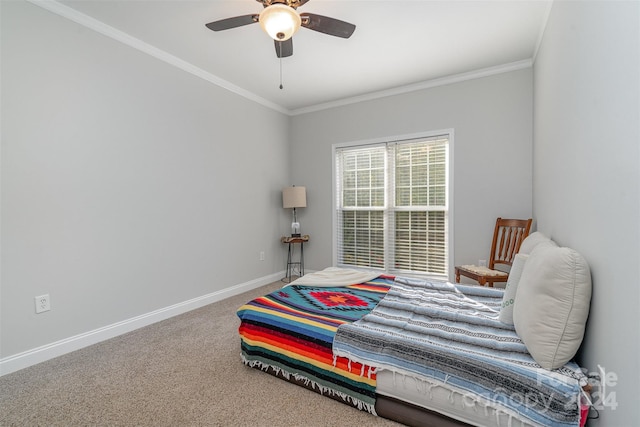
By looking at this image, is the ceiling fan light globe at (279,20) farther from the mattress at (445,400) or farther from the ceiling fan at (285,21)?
the mattress at (445,400)

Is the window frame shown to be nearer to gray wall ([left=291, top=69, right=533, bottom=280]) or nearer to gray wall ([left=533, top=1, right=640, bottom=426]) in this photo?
gray wall ([left=291, top=69, right=533, bottom=280])

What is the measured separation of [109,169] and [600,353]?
133 inches

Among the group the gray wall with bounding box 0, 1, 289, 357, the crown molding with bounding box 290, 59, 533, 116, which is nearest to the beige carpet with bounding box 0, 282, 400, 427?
the gray wall with bounding box 0, 1, 289, 357

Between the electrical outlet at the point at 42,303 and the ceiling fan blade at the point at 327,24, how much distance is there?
274 centimetres

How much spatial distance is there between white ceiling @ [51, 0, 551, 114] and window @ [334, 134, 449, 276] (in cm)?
91

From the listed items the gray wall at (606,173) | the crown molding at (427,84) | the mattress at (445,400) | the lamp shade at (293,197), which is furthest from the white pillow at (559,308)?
the lamp shade at (293,197)

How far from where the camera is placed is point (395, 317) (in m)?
1.79

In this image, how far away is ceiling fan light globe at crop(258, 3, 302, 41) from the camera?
1.74 meters

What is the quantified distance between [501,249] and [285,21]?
305cm

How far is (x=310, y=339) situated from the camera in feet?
5.53

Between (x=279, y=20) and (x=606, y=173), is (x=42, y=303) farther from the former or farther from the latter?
(x=606, y=173)

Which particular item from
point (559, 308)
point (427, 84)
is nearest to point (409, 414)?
point (559, 308)

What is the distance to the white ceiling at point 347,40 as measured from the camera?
223 centimetres

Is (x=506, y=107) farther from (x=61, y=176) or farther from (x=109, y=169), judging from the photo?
(x=61, y=176)
